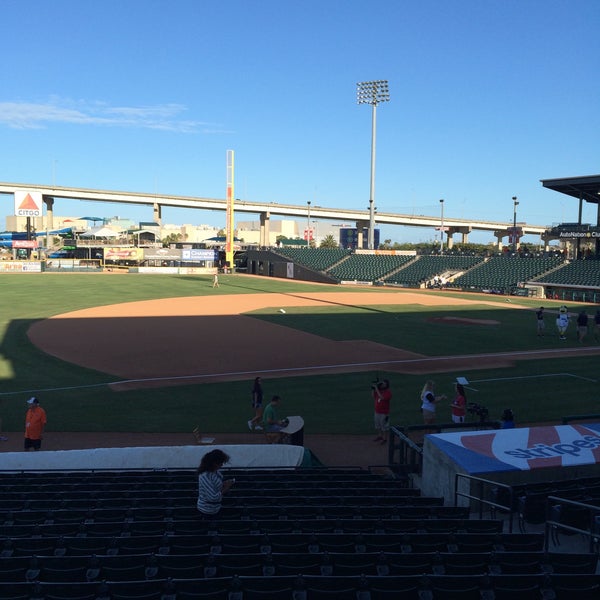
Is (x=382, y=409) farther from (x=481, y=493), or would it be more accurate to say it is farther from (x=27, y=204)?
(x=27, y=204)

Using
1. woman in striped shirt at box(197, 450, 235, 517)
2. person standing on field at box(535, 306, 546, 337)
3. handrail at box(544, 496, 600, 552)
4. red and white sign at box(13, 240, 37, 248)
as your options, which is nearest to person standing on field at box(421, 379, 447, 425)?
handrail at box(544, 496, 600, 552)

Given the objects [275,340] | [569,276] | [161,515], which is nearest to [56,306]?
[275,340]

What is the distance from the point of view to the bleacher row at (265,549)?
5281 mm

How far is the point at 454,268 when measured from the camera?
227 ft

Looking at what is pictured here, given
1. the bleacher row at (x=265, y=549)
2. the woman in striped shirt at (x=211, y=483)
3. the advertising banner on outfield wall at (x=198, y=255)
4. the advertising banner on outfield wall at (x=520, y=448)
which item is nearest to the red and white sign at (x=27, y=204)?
the advertising banner on outfield wall at (x=198, y=255)

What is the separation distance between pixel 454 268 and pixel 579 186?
746 inches

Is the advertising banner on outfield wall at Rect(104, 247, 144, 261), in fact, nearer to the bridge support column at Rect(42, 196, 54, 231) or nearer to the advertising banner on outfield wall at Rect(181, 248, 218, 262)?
the advertising banner on outfield wall at Rect(181, 248, 218, 262)

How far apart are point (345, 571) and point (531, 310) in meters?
42.6

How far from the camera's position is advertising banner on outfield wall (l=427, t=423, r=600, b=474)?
938 centimetres

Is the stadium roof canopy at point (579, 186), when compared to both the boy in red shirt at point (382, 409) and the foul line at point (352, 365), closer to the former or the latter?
the foul line at point (352, 365)

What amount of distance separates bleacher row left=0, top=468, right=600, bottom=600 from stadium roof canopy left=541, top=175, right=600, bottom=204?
1922 inches

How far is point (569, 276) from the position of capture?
5553 centimetres

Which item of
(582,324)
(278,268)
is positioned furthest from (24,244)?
(582,324)

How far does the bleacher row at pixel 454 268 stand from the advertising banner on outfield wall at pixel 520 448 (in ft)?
153
